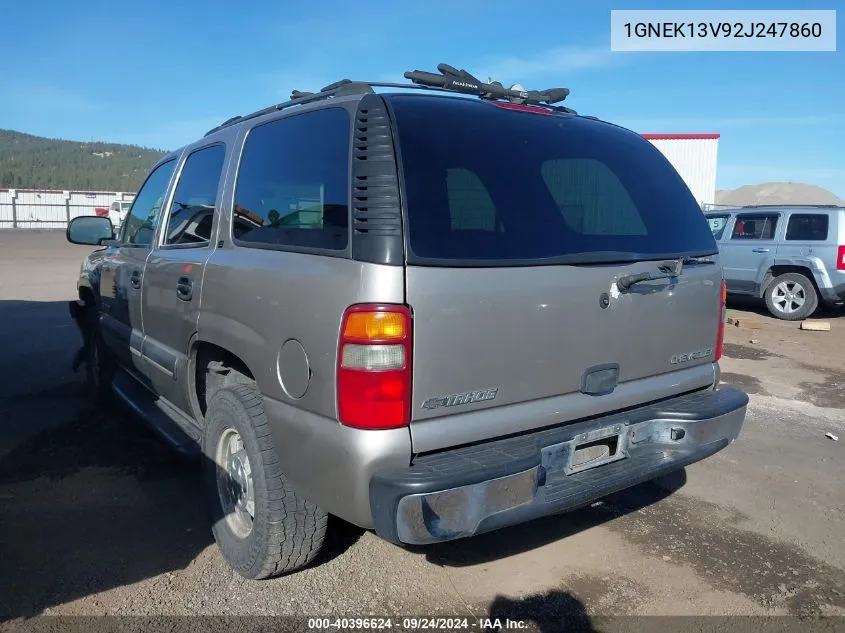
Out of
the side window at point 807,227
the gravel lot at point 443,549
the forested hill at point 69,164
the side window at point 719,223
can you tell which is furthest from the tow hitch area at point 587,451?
the forested hill at point 69,164

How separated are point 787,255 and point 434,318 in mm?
10364

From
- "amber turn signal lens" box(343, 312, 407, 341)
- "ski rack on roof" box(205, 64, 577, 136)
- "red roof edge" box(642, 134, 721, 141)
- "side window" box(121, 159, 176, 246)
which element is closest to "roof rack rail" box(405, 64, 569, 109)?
"ski rack on roof" box(205, 64, 577, 136)

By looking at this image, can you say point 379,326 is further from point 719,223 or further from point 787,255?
point 719,223

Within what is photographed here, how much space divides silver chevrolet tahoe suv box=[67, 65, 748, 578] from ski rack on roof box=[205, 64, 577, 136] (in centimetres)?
2

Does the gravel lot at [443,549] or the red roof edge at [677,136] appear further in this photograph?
the red roof edge at [677,136]

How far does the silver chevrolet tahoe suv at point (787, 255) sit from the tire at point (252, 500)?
10.2 meters

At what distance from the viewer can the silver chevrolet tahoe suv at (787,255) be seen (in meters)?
10.3

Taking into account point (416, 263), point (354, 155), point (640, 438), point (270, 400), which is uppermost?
point (354, 155)

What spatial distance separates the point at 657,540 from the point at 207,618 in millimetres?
2170

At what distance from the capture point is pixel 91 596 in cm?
278

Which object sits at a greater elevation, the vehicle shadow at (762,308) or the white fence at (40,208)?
the white fence at (40,208)

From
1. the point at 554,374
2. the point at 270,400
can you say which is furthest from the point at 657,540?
the point at 270,400

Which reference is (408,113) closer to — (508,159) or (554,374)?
(508,159)

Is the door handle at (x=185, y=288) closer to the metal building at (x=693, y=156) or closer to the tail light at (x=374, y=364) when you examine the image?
the tail light at (x=374, y=364)
